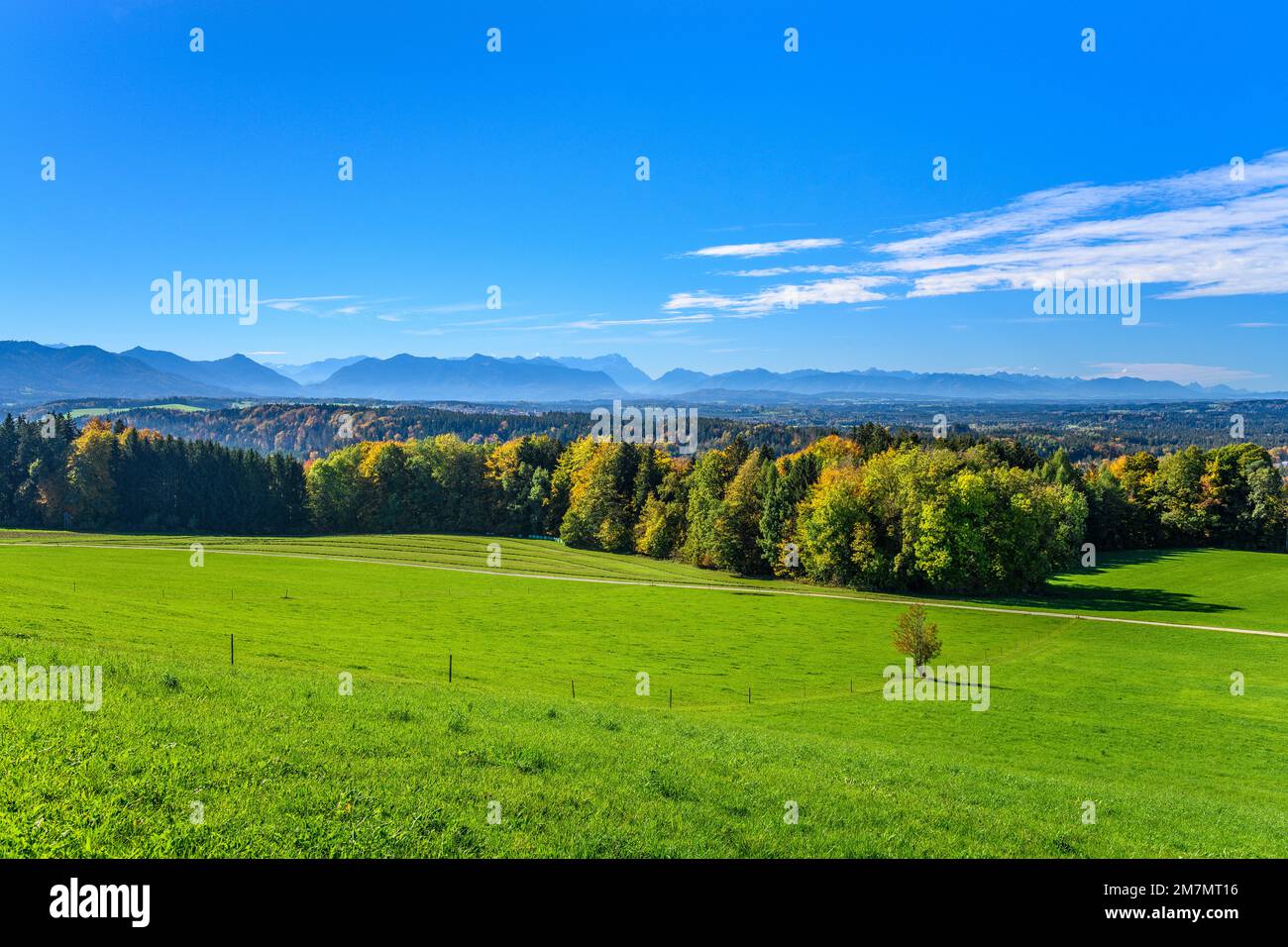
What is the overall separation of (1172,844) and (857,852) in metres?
8.16

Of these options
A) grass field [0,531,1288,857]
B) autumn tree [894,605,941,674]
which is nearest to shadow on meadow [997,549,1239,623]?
grass field [0,531,1288,857]

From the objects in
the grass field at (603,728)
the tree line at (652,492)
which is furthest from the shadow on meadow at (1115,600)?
the tree line at (652,492)

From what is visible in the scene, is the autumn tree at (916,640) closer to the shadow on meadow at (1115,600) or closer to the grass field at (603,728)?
the grass field at (603,728)

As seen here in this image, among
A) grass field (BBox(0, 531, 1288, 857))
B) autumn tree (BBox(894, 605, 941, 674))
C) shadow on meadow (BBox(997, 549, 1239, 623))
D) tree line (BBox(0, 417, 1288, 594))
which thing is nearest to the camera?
grass field (BBox(0, 531, 1288, 857))

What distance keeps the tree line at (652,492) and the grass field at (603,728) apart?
1724 cm

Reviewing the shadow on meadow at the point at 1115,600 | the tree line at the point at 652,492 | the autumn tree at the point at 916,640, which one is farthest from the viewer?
the tree line at the point at 652,492

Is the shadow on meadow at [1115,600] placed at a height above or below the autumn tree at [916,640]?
below

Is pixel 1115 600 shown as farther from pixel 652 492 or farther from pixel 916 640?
pixel 652 492

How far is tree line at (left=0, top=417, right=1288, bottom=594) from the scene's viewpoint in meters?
80.2

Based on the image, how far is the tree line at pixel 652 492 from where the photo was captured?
80.2m

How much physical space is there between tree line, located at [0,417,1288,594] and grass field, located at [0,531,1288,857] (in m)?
17.2

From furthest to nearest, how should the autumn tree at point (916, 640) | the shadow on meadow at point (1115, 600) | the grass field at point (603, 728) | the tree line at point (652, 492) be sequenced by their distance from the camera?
1. the tree line at point (652, 492)
2. the shadow on meadow at point (1115, 600)
3. the autumn tree at point (916, 640)
4. the grass field at point (603, 728)

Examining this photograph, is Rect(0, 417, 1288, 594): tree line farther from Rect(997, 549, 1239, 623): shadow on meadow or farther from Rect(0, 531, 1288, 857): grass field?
Rect(0, 531, 1288, 857): grass field

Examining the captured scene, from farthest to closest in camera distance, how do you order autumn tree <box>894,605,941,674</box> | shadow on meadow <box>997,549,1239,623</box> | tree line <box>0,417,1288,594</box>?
tree line <box>0,417,1288,594</box> < shadow on meadow <box>997,549,1239,623</box> < autumn tree <box>894,605,941,674</box>
